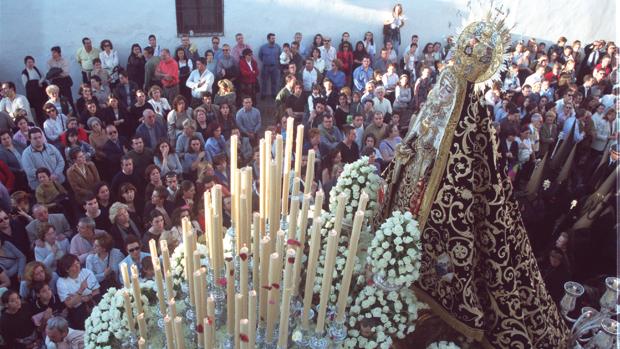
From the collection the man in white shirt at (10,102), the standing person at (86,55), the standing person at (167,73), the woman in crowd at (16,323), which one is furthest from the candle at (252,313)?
the standing person at (86,55)

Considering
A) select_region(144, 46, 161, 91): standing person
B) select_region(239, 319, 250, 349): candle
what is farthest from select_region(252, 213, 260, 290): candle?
select_region(144, 46, 161, 91): standing person

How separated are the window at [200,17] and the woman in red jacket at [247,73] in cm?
117

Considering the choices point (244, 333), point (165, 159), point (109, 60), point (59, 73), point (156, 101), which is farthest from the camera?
point (109, 60)

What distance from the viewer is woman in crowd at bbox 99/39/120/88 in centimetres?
1185

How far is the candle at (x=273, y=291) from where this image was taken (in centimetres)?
202

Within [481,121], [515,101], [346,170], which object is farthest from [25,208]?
[515,101]

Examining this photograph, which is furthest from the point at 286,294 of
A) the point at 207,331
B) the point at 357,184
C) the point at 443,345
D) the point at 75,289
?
the point at 75,289

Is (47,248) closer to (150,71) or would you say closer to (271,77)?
(150,71)

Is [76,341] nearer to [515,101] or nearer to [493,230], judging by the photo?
[493,230]

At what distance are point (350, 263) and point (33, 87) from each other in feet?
34.7

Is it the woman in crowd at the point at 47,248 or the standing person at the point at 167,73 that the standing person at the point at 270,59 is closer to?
the standing person at the point at 167,73

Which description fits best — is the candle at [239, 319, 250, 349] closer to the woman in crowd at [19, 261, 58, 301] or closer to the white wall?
the woman in crowd at [19, 261, 58, 301]

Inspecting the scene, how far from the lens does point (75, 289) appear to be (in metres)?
5.60

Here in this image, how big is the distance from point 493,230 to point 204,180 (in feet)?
15.7
